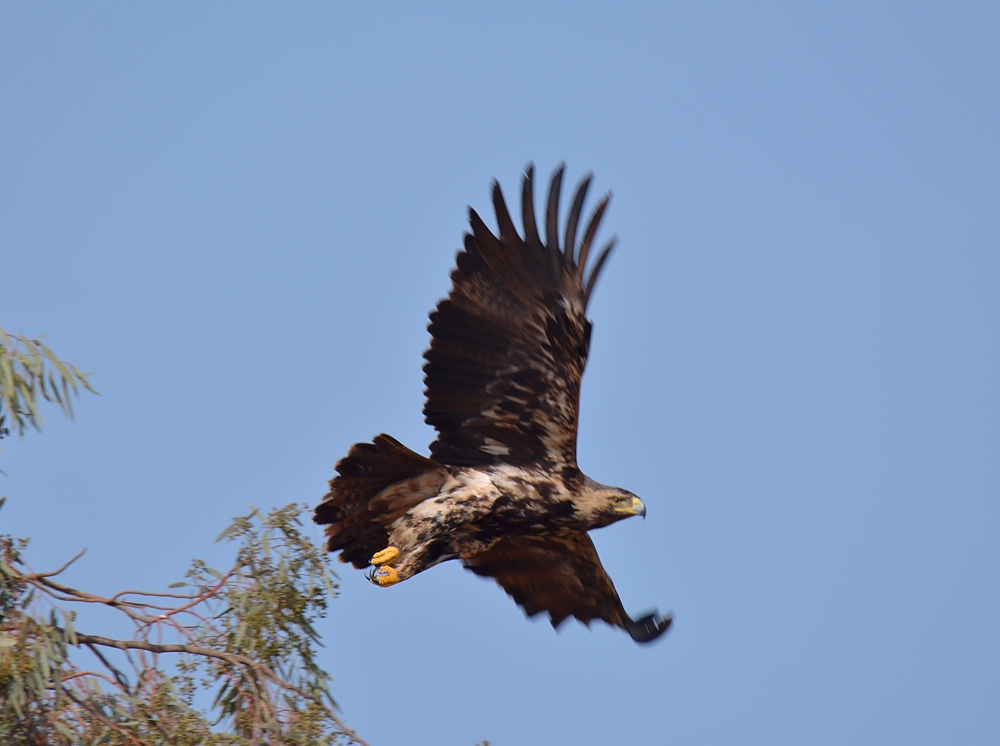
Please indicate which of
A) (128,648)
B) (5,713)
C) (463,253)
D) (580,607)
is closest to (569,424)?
(463,253)

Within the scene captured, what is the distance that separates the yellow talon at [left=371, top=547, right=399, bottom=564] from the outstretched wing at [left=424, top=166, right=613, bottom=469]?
0.88m

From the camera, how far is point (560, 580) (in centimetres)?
884

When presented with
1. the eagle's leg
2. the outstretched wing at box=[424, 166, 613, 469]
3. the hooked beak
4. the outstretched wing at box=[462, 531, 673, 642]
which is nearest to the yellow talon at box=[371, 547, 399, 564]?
the eagle's leg

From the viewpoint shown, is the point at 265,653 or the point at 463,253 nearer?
the point at 265,653

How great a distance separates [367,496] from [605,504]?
4.75 feet

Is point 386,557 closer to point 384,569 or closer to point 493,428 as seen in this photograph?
point 384,569

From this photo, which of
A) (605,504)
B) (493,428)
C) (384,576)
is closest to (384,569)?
(384,576)

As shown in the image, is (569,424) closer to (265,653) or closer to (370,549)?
(370,549)

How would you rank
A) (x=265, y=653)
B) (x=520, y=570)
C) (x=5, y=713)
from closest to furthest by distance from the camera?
(x=5, y=713) → (x=265, y=653) → (x=520, y=570)

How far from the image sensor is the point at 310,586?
6465mm

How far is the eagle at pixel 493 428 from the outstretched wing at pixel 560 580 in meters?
0.59

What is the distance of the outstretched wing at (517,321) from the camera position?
24.1 ft

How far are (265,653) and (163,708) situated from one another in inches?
22.0

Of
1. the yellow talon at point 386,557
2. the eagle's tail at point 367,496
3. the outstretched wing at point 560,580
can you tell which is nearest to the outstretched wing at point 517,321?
the eagle's tail at point 367,496
